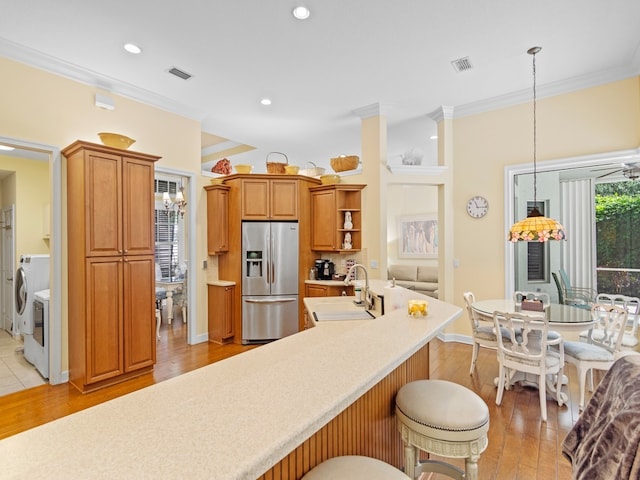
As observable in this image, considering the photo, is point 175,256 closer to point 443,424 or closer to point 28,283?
point 28,283

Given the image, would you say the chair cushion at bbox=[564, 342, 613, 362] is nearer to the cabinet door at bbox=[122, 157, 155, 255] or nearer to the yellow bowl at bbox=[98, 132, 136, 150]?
the cabinet door at bbox=[122, 157, 155, 255]

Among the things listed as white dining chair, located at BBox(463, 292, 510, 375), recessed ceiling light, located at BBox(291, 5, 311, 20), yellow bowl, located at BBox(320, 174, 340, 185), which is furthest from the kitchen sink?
recessed ceiling light, located at BBox(291, 5, 311, 20)

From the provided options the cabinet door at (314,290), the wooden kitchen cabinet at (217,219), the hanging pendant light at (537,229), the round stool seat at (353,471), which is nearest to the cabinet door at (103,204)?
the wooden kitchen cabinet at (217,219)

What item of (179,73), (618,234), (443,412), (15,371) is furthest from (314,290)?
(618,234)

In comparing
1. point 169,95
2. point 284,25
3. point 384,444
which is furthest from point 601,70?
point 169,95

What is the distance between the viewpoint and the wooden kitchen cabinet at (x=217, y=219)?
470cm

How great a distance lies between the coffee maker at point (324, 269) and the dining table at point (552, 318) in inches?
80.8

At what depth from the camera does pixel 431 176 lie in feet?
15.6

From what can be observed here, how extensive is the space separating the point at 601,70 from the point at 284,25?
3.46m

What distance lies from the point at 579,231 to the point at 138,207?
7.29 metres

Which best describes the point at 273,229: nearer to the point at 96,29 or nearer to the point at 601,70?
the point at 96,29

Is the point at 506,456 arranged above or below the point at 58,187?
below

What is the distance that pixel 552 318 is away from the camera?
3010mm

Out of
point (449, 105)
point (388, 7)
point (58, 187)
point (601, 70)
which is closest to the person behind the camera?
point (388, 7)
